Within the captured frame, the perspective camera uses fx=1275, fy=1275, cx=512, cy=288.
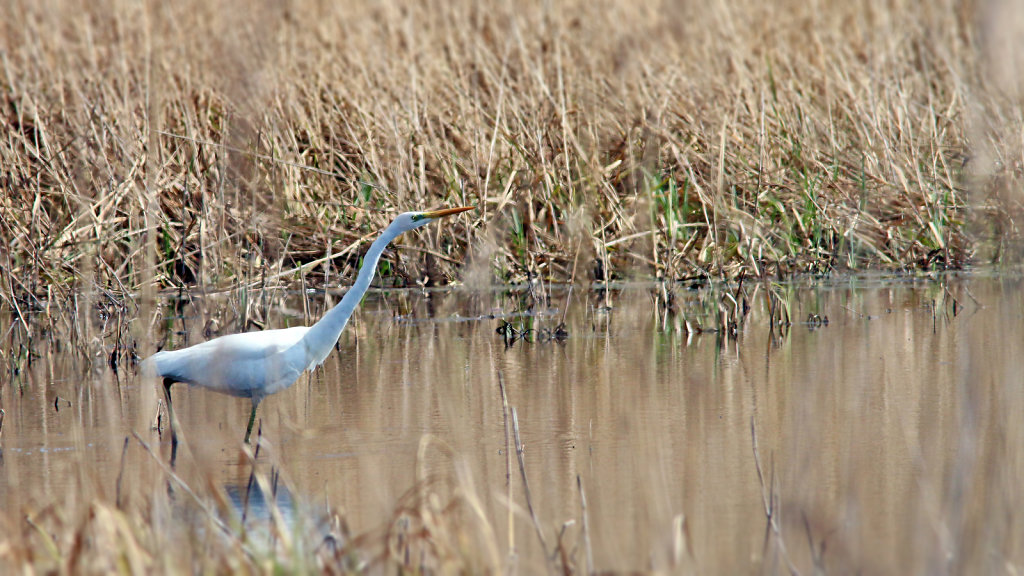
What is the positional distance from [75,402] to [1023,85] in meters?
6.36

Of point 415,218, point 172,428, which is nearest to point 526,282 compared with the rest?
point 415,218

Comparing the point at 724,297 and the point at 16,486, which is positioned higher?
the point at 724,297

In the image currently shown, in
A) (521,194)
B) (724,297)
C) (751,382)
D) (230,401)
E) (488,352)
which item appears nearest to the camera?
(751,382)

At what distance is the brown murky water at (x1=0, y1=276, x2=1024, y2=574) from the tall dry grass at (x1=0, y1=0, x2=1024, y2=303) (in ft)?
1.86

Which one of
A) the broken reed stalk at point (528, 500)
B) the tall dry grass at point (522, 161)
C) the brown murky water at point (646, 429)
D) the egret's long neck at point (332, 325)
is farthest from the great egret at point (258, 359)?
the tall dry grass at point (522, 161)

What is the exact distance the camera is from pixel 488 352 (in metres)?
6.69

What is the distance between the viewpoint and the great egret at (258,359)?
16.7 feet

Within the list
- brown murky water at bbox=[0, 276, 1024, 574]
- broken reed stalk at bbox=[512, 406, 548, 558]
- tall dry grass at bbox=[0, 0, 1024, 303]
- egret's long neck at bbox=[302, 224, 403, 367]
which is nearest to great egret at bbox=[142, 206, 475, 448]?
egret's long neck at bbox=[302, 224, 403, 367]

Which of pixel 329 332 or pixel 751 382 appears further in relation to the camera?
pixel 751 382

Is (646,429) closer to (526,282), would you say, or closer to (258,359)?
(258,359)

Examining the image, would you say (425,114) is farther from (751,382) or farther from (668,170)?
(751,382)

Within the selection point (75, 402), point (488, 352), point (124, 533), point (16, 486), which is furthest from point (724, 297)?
point (124, 533)

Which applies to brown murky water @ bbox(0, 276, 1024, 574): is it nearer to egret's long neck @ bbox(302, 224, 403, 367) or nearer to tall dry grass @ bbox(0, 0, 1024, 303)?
egret's long neck @ bbox(302, 224, 403, 367)

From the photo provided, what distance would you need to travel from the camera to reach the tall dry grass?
791cm
